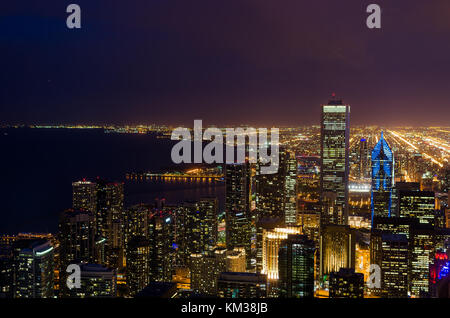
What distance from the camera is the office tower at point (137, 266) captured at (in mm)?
9621

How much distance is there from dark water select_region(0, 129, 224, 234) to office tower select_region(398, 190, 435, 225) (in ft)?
21.2

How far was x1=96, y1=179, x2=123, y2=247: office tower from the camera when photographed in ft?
38.4

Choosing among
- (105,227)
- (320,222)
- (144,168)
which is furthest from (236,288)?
(144,168)

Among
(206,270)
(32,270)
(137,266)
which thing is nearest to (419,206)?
(206,270)

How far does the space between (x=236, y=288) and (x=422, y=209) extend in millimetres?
7997

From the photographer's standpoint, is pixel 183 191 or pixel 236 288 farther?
pixel 183 191

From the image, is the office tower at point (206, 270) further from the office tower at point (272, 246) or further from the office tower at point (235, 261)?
the office tower at point (272, 246)

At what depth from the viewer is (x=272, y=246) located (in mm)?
11438

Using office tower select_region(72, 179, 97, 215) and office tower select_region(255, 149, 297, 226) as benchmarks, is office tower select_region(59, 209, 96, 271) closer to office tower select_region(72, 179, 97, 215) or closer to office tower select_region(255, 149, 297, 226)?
office tower select_region(72, 179, 97, 215)

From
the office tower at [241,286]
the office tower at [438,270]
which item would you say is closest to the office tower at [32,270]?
the office tower at [241,286]

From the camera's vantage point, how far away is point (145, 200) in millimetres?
15766

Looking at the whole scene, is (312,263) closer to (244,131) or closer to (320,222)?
(320,222)

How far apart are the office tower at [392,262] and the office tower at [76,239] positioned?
260 inches

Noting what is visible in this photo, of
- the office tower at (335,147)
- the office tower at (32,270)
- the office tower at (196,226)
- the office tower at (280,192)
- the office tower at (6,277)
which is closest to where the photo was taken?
the office tower at (6,277)
